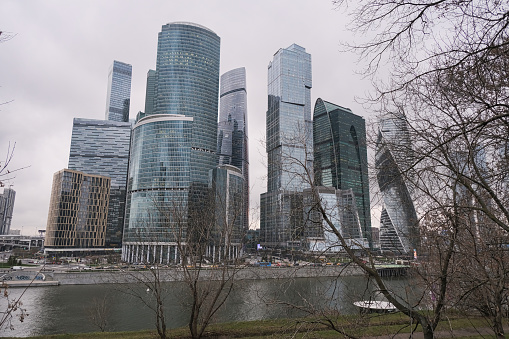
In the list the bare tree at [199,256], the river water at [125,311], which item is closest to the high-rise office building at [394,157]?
the bare tree at [199,256]

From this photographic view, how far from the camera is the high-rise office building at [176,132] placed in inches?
3932

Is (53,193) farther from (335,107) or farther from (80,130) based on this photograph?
(335,107)

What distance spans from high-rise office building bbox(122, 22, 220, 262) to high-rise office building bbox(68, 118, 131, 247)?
71.9m

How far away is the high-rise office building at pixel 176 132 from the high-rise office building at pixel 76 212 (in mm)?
28870

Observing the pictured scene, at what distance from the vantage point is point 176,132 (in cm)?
10375

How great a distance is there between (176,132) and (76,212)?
56.4m

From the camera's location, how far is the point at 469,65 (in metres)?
4.07

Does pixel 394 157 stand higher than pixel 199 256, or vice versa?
pixel 394 157

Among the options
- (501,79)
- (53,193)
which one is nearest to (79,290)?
(501,79)

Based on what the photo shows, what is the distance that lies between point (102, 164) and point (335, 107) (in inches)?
5160

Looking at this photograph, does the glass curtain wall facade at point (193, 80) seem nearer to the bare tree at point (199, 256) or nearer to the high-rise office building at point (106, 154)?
the high-rise office building at point (106, 154)

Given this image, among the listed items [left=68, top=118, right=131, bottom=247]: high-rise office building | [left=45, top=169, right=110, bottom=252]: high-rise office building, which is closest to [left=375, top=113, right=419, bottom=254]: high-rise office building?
[left=45, top=169, right=110, bottom=252]: high-rise office building

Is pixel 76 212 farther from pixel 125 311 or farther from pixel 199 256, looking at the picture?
pixel 199 256

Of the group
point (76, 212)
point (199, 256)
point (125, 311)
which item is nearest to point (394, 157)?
point (199, 256)
